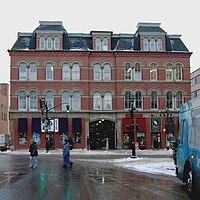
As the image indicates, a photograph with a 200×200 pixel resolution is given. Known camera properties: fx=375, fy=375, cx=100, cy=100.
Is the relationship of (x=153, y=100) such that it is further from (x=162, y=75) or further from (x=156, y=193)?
(x=156, y=193)

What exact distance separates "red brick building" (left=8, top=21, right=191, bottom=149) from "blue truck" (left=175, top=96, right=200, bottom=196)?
119 ft

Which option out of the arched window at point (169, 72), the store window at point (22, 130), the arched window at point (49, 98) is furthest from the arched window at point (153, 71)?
the store window at point (22, 130)

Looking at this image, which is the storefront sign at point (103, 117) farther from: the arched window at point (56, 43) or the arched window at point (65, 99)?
the arched window at point (56, 43)

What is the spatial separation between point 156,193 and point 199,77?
70129mm

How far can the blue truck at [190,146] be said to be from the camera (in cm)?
1031

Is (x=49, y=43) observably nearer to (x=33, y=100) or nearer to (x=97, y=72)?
(x=97, y=72)

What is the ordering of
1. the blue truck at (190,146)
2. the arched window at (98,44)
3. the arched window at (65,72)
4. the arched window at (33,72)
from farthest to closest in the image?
the arched window at (98,44)
the arched window at (65,72)
the arched window at (33,72)
the blue truck at (190,146)

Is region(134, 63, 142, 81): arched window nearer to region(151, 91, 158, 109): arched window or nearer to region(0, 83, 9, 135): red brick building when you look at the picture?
region(151, 91, 158, 109): arched window

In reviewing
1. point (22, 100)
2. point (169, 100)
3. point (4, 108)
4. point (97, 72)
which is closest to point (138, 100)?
→ point (169, 100)

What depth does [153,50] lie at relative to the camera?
51375 millimetres

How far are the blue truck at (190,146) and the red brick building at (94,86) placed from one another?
36123 mm

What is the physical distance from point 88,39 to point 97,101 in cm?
900

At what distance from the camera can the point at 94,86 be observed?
50.3 metres

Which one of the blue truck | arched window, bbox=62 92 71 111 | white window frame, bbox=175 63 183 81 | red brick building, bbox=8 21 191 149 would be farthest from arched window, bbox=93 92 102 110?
the blue truck
